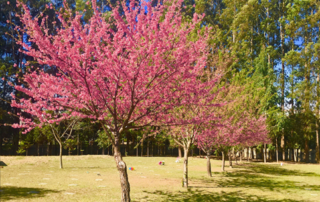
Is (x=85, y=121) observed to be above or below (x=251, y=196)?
above

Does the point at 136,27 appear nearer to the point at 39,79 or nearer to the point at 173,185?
the point at 39,79

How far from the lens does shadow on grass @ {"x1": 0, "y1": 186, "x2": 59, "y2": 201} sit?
29.9ft

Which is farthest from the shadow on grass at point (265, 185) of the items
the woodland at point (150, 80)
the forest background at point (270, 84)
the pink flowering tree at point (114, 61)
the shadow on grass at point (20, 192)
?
the forest background at point (270, 84)

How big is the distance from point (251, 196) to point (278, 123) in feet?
88.5

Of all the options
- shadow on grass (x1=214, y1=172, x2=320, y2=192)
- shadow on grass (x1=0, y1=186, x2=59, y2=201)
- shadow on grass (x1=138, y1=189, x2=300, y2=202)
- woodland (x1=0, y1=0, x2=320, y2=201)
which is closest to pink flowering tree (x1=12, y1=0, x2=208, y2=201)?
woodland (x1=0, y1=0, x2=320, y2=201)

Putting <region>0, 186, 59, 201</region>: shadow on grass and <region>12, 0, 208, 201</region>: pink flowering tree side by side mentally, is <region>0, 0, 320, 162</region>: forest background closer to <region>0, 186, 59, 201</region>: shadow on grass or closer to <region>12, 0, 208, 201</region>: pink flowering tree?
<region>0, 186, 59, 201</region>: shadow on grass

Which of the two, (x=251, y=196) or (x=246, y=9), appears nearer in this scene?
(x=251, y=196)

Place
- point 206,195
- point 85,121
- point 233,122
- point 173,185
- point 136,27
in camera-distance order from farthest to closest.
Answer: point 85,121, point 233,122, point 173,185, point 206,195, point 136,27

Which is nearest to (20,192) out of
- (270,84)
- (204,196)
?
(204,196)

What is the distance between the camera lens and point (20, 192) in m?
10.0

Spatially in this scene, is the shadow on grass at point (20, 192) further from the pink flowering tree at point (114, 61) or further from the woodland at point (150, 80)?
the pink flowering tree at point (114, 61)

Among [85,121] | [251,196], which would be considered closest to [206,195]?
[251,196]

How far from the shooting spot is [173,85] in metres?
7.02

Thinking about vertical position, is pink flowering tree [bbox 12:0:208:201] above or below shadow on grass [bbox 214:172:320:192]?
above
